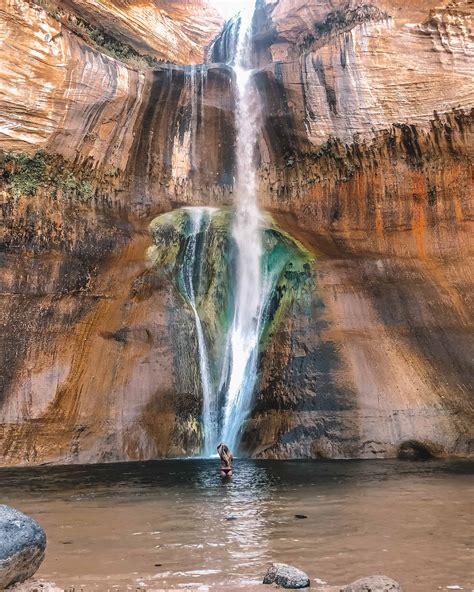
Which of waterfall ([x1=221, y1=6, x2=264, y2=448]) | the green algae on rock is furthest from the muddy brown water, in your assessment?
the green algae on rock

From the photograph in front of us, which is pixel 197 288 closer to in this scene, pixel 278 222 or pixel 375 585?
pixel 278 222

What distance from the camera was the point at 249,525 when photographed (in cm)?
761

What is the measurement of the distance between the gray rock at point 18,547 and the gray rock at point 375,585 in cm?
269

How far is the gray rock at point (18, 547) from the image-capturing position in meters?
4.95

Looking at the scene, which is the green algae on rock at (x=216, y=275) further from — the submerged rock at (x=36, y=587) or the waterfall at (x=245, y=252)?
the submerged rock at (x=36, y=587)

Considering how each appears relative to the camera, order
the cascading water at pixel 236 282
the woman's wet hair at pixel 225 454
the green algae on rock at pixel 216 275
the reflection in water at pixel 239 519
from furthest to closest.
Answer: the green algae on rock at pixel 216 275 < the cascading water at pixel 236 282 < the woman's wet hair at pixel 225 454 < the reflection in water at pixel 239 519

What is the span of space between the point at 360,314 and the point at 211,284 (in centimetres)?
508

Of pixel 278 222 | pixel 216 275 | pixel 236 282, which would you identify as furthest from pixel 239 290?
pixel 278 222

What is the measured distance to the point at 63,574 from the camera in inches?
220

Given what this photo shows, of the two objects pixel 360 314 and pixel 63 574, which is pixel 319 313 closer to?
pixel 360 314

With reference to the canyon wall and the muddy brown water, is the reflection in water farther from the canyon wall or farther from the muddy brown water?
the canyon wall

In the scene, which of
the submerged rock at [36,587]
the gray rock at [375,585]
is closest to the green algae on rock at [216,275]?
the submerged rock at [36,587]

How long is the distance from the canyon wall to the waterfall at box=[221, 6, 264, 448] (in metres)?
0.48

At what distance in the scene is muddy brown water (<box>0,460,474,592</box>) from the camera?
218 inches
